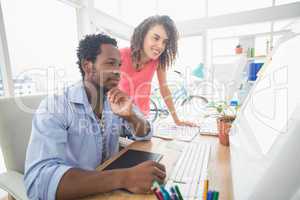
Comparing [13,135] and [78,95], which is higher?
[78,95]

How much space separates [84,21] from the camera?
89.0 inches

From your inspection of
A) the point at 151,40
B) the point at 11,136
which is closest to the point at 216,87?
the point at 151,40

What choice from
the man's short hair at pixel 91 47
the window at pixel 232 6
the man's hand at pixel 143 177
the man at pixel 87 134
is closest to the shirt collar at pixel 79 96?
the man at pixel 87 134

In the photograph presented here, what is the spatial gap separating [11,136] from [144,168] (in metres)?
0.65

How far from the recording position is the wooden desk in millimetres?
503

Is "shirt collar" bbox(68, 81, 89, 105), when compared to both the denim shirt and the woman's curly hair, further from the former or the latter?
the woman's curly hair

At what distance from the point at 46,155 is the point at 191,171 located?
0.48m

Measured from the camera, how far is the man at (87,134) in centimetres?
51

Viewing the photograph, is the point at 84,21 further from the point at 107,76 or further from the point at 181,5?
the point at 181,5

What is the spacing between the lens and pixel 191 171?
0.62 m

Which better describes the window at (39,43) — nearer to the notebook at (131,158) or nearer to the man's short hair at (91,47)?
the man's short hair at (91,47)

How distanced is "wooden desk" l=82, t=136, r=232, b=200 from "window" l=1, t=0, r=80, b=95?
2.71 ft

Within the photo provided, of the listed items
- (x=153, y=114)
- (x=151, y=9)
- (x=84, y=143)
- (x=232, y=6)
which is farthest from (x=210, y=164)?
(x=232, y=6)

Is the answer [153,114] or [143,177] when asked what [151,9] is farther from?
[143,177]
